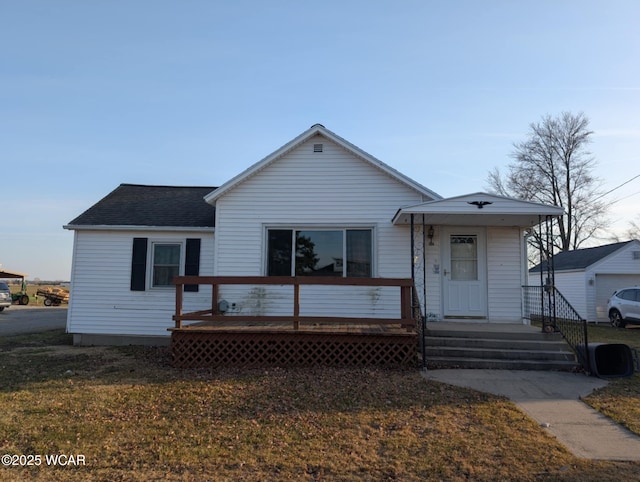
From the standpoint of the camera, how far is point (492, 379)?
23.4ft

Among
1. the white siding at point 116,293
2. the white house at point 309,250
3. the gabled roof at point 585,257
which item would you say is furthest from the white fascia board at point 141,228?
the gabled roof at point 585,257

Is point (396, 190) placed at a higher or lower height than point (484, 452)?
higher

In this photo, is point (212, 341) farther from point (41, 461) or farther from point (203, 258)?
point (41, 461)

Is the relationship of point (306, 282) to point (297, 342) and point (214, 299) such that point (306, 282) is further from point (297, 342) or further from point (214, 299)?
point (214, 299)

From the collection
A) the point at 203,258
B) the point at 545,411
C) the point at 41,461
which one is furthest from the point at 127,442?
the point at 203,258

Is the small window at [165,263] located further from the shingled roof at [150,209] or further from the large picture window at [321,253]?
the large picture window at [321,253]

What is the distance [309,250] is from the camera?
10656 millimetres

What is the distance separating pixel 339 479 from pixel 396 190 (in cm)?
785

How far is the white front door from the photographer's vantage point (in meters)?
10.4

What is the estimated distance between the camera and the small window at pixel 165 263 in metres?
11.3

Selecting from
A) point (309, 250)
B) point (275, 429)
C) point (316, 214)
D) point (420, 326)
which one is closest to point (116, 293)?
point (309, 250)

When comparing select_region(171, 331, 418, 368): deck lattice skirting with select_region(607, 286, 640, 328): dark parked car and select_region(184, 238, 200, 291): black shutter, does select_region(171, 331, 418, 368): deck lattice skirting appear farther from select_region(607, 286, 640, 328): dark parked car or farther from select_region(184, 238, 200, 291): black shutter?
select_region(607, 286, 640, 328): dark parked car

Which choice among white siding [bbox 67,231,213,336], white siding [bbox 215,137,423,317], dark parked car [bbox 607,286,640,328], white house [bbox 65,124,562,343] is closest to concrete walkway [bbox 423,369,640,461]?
white house [bbox 65,124,562,343]

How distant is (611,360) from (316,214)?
263 inches
